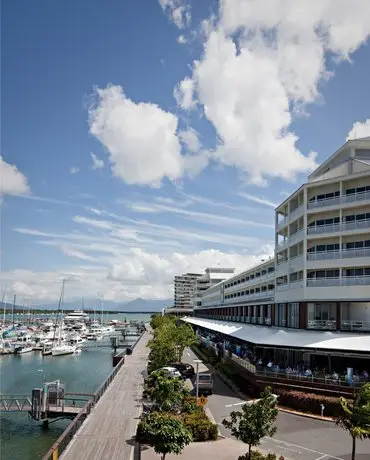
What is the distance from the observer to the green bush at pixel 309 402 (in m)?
29.8

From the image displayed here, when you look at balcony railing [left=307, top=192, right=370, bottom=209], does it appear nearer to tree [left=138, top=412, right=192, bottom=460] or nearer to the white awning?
the white awning

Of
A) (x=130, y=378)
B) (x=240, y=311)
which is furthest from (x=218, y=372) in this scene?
(x=240, y=311)

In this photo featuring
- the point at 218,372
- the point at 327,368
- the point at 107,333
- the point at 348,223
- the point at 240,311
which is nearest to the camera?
the point at 327,368

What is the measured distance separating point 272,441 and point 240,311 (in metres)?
62.2

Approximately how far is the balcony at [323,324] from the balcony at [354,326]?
2.18 feet

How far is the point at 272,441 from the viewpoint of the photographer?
24.6m

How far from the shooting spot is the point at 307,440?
81.7 feet

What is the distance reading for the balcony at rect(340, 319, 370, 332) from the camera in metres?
36.9

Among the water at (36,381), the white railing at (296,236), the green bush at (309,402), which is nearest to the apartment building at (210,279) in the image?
the water at (36,381)

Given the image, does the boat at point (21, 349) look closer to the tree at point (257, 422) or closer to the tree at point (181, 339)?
the tree at point (181, 339)

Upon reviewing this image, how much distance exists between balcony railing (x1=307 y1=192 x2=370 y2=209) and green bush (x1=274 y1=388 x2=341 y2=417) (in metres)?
15.8

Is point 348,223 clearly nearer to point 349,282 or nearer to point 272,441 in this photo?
point 349,282

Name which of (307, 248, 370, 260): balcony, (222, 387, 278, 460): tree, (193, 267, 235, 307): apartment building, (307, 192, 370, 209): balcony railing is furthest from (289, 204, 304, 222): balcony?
(193, 267, 235, 307): apartment building

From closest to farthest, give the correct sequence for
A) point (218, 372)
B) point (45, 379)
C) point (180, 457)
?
point (180, 457) → point (218, 372) → point (45, 379)
